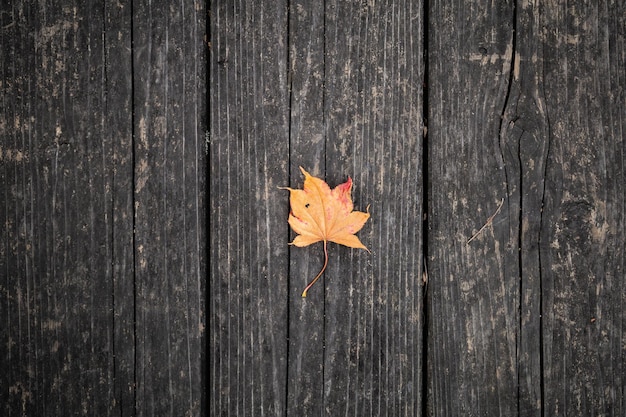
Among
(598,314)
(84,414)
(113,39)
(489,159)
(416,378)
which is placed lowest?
(84,414)

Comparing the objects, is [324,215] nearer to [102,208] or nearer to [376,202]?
[376,202]

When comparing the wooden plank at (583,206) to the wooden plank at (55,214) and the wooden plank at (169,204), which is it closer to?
the wooden plank at (169,204)

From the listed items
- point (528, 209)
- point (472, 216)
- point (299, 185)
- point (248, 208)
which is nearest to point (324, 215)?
point (299, 185)

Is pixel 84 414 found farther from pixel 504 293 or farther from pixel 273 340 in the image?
pixel 504 293

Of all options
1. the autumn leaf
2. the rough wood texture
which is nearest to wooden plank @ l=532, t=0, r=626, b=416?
the rough wood texture

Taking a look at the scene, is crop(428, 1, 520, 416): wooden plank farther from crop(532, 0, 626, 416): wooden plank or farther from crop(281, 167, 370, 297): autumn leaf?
crop(281, 167, 370, 297): autumn leaf

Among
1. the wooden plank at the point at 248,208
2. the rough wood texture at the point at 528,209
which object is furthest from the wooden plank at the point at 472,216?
the wooden plank at the point at 248,208

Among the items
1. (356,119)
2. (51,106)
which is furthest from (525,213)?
(51,106)
